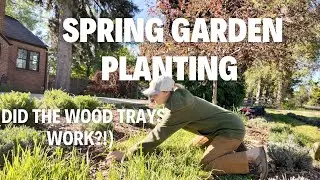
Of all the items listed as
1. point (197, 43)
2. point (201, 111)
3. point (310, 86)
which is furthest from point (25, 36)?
A: point (310, 86)

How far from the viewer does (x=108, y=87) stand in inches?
1093

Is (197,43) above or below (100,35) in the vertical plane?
below

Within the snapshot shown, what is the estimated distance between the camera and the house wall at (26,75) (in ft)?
82.0

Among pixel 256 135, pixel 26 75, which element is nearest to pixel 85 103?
pixel 256 135

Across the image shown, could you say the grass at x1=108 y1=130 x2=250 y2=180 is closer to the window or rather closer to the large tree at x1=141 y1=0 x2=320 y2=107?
the large tree at x1=141 y1=0 x2=320 y2=107

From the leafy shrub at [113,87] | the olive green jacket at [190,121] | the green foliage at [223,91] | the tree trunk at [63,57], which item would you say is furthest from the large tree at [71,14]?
the olive green jacket at [190,121]

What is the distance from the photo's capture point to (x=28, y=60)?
2658 centimetres

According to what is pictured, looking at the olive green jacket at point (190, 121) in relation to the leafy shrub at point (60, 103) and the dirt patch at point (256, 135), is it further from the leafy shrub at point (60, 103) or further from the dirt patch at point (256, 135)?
the leafy shrub at point (60, 103)

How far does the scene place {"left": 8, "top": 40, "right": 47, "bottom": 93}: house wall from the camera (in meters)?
25.0

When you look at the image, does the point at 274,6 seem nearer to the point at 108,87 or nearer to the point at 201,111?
the point at 201,111

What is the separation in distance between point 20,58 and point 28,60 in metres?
0.73

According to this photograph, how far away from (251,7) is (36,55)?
66.8 feet

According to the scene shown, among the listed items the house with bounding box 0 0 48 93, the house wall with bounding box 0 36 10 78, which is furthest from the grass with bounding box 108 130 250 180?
the house wall with bounding box 0 36 10 78

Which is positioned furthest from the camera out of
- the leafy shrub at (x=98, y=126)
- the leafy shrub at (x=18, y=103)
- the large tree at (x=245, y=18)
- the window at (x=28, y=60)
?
the window at (x=28, y=60)
